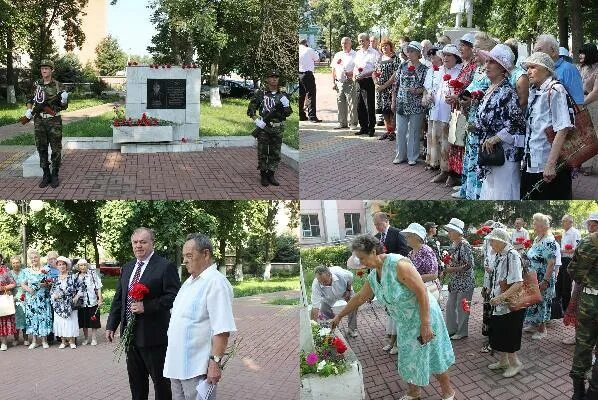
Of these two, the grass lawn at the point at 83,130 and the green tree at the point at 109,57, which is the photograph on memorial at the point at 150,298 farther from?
the green tree at the point at 109,57

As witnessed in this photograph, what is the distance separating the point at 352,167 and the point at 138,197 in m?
1.76

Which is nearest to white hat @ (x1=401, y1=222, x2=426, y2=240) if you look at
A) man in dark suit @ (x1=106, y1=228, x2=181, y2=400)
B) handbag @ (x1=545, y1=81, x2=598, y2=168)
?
handbag @ (x1=545, y1=81, x2=598, y2=168)

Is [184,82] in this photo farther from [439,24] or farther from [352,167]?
[439,24]

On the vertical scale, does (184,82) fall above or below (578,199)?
above

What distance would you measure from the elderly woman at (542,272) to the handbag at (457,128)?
0.98m

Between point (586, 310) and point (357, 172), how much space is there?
195 centimetres

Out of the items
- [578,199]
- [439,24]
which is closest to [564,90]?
[578,199]

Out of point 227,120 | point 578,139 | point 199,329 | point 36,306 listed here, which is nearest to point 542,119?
point 578,139

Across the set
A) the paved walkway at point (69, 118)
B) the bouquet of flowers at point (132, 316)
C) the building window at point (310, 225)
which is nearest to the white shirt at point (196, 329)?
the bouquet of flowers at point (132, 316)

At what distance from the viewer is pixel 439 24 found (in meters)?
13.9

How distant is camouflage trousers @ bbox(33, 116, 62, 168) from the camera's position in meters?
5.22

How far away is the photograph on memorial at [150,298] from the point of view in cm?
273

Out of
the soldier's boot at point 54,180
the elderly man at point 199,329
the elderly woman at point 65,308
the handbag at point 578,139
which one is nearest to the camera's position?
the elderly man at point 199,329

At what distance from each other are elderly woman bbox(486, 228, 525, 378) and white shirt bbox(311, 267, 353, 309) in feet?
2.85
